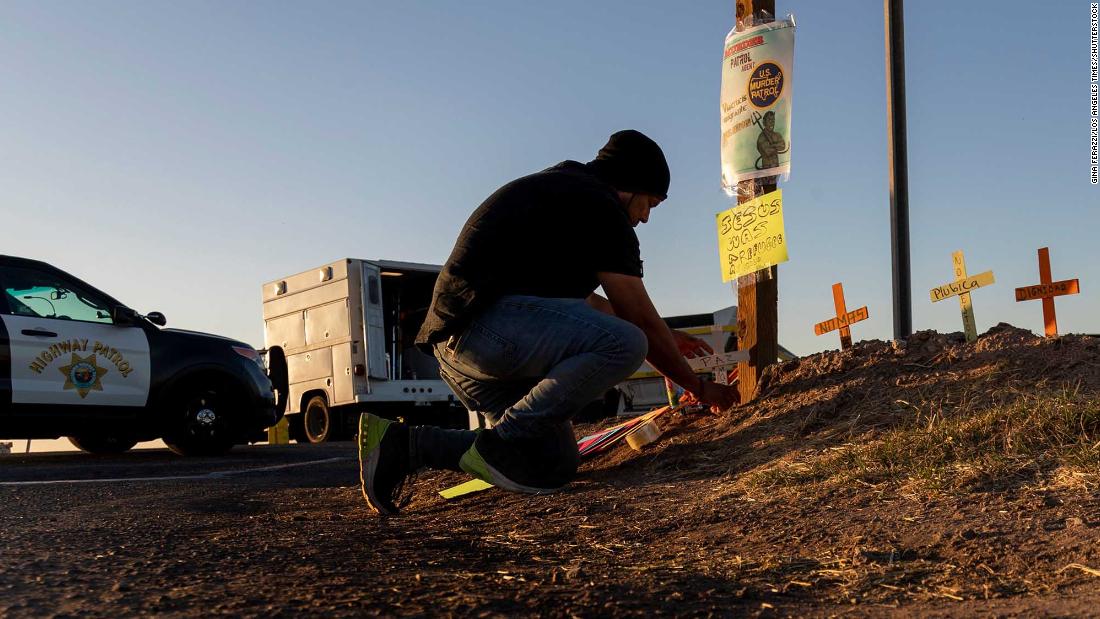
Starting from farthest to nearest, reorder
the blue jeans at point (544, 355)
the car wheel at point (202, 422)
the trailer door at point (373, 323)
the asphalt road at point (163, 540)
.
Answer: the trailer door at point (373, 323) → the car wheel at point (202, 422) → the blue jeans at point (544, 355) → the asphalt road at point (163, 540)

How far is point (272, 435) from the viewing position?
1691cm

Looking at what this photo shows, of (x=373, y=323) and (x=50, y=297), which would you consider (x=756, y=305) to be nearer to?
(x=50, y=297)

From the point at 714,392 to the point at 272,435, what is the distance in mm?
14025

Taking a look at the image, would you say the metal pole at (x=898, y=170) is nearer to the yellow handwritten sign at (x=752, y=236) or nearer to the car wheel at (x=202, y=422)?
the yellow handwritten sign at (x=752, y=236)

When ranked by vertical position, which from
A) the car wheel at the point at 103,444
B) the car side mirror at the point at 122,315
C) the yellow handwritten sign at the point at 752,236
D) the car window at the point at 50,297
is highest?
the car window at the point at 50,297

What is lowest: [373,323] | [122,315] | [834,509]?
[834,509]

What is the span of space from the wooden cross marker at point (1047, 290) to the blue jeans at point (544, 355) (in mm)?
2904

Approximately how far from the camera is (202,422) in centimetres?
938

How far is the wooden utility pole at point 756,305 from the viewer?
223 inches

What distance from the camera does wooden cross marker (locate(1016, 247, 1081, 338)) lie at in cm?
541

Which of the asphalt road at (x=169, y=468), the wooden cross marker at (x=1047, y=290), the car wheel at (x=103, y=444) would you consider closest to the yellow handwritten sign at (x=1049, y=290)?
Answer: the wooden cross marker at (x=1047, y=290)

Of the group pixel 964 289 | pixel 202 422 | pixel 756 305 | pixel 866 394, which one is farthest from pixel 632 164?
pixel 202 422

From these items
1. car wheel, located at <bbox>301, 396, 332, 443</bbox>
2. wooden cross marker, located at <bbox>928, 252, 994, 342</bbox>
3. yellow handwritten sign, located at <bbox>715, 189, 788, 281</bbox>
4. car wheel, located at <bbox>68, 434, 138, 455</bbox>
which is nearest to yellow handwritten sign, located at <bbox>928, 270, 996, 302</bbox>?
wooden cross marker, located at <bbox>928, 252, 994, 342</bbox>

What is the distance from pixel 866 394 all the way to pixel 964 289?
1.05 m
